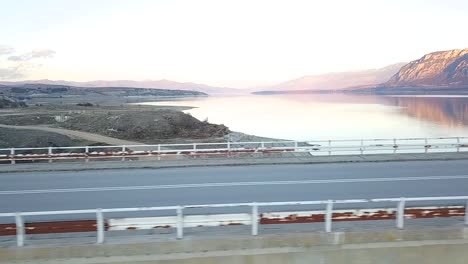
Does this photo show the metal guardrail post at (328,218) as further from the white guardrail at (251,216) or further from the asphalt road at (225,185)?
the asphalt road at (225,185)

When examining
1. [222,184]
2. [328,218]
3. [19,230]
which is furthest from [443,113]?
[19,230]

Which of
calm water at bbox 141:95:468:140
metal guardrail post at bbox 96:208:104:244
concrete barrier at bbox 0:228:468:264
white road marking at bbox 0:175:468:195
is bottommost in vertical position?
calm water at bbox 141:95:468:140

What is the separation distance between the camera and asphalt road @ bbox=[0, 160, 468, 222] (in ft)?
38.8

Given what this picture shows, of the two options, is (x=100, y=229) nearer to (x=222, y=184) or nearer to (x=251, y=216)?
(x=251, y=216)

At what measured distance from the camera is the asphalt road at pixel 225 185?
38.8ft

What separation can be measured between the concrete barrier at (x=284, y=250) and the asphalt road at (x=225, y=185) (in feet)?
15.8

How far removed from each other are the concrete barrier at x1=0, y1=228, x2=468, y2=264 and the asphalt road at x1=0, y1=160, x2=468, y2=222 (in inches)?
190

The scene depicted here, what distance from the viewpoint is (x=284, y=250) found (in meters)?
6.56

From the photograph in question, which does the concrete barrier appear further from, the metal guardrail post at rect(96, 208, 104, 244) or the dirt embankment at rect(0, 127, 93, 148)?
the dirt embankment at rect(0, 127, 93, 148)

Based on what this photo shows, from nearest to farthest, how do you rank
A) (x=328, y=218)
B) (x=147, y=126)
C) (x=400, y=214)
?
(x=328, y=218)
(x=400, y=214)
(x=147, y=126)

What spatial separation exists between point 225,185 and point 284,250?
291 inches

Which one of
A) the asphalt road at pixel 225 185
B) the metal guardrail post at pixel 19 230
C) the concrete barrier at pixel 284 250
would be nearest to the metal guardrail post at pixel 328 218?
the concrete barrier at pixel 284 250

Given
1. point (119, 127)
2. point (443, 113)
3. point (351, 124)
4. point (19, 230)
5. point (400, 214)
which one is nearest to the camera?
point (19, 230)

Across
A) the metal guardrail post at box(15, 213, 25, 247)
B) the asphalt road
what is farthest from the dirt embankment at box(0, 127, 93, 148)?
the metal guardrail post at box(15, 213, 25, 247)
